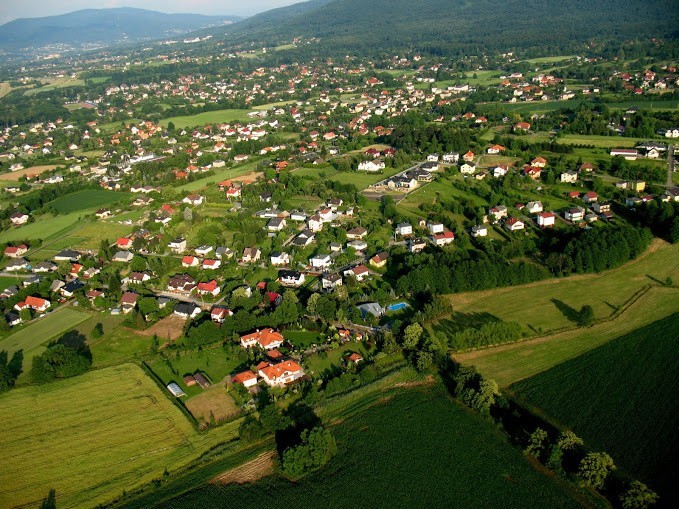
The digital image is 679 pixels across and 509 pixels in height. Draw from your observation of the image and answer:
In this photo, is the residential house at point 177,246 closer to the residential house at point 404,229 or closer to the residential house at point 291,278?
the residential house at point 291,278

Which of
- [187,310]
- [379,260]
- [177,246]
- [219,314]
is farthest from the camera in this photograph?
[177,246]

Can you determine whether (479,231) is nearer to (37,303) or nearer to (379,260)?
(379,260)

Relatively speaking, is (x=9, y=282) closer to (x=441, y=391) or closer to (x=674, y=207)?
(x=441, y=391)

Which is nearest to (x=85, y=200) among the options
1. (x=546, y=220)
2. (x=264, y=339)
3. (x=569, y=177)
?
(x=264, y=339)

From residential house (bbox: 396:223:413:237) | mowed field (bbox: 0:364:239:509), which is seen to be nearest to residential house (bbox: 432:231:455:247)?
residential house (bbox: 396:223:413:237)

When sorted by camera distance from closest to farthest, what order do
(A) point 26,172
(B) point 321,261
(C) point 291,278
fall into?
(C) point 291,278
(B) point 321,261
(A) point 26,172

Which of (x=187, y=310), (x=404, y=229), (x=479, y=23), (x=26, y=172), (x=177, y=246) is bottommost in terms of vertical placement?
(x=187, y=310)
